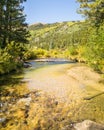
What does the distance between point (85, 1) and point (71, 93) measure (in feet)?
74.4

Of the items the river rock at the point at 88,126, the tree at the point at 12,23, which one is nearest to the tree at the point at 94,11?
the tree at the point at 12,23

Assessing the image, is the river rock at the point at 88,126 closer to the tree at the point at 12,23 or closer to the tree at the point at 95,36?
the tree at the point at 95,36

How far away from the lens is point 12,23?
50406mm

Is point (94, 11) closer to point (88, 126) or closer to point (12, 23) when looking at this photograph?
point (12, 23)

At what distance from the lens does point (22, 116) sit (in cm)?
1722

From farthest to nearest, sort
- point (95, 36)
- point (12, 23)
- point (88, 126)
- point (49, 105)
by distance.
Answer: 1. point (12, 23)
2. point (95, 36)
3. point (49, 105)
4. point (88, 126)

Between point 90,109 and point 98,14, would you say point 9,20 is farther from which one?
point 90,109

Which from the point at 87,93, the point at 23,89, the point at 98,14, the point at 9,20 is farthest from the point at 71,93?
the point at 9,20

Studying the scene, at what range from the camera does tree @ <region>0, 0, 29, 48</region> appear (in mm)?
45875

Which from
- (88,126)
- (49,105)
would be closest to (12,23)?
(49,105)

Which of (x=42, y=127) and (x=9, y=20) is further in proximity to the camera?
(x=9, y=20)

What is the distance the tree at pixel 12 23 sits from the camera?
45875mm

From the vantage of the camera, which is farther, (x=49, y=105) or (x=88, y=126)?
(x=49, y=105)

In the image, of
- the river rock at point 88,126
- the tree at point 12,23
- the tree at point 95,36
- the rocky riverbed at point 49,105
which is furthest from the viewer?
the tree at point 12,23
